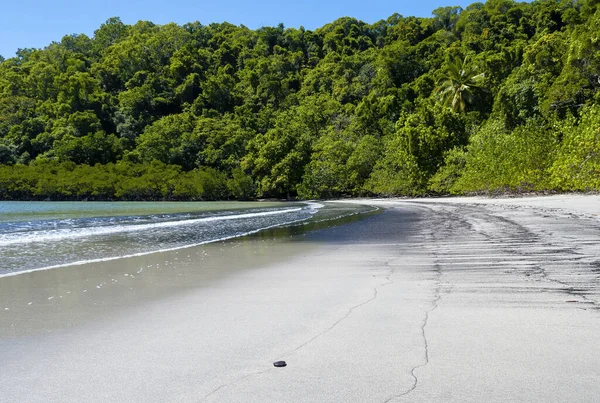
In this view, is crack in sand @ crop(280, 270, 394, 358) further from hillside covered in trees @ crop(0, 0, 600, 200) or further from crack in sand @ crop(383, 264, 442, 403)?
hillside covered in trees @ crop(0, 0, 600, 200)

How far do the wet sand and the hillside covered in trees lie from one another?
21.5m

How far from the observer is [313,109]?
79.4 metres

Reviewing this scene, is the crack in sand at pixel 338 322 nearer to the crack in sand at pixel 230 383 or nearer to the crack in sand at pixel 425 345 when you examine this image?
the crack in sand at pixel 230 383

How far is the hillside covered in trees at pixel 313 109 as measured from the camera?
1567 inches

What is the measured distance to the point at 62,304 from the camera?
5902 mm

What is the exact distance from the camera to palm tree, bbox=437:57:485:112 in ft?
183

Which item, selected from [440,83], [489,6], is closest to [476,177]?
[440,83]

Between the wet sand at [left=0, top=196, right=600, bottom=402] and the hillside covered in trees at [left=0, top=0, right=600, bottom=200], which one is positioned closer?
the wet sand at [left=0, top=196, right=600, bottom=402]

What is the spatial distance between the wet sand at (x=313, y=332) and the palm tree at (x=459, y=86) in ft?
167

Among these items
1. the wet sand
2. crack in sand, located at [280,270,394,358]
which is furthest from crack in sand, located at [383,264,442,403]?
crack in sand, located at [280,270,394,358]

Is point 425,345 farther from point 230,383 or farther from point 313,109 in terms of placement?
point 313,109

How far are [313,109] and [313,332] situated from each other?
76.7 m

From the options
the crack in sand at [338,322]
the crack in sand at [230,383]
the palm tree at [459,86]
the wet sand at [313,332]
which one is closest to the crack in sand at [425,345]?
the wet sand at [313,332]

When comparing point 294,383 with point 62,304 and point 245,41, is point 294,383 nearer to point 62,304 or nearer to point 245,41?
point 62,304
